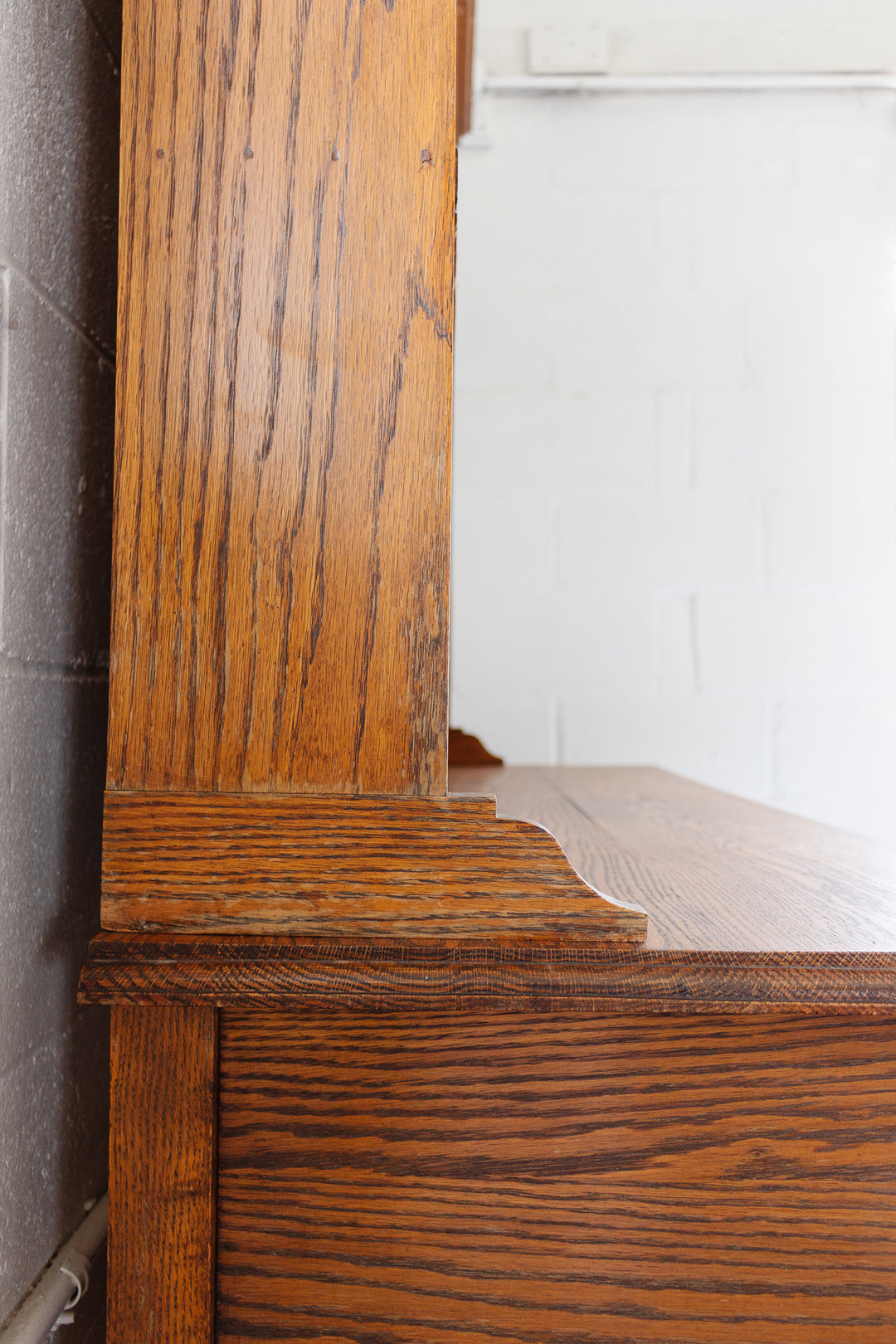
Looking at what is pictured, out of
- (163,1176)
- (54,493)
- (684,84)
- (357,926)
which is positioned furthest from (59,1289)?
(684,84)

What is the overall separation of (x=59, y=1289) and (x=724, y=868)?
44 centimetres

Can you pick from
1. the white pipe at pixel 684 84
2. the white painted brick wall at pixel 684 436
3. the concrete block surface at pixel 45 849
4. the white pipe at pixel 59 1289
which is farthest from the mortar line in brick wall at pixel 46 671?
the white pipe at pixel 684 84

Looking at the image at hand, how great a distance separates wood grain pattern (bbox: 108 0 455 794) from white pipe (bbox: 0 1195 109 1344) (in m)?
0.26

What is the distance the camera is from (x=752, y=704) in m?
1.71

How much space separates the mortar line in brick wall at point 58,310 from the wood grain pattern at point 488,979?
0.32 meters

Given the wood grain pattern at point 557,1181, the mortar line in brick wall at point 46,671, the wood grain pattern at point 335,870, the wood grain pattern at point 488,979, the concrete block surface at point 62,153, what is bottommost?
the wood grain pattern at point 557,1181

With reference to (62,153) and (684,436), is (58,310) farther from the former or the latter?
(684,436)

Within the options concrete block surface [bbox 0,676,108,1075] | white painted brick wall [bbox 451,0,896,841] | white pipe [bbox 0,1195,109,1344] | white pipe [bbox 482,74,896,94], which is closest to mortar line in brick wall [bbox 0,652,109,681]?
concrete block surface [bbox 0,676,108,1075]

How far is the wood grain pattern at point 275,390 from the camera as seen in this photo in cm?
42

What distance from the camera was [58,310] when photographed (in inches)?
20.1

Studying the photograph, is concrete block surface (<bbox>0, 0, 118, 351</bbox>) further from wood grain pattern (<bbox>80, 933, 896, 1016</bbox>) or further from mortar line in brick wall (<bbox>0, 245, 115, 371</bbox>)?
wood grain pattern (<bbox>80, 933, 896, 1016</bbox>)

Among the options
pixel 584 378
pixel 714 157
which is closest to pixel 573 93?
pixel 714 157

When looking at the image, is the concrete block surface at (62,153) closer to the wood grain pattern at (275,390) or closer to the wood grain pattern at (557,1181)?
the wood grain pattern at (275,390)

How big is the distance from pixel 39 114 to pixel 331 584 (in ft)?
0.98
